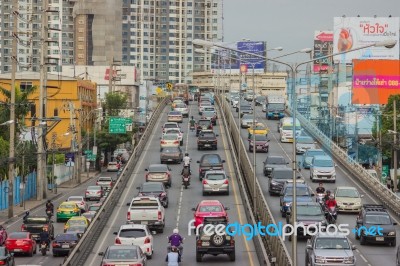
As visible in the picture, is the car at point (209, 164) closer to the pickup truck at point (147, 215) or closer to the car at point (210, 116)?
the pickup truck at point (147, 215)

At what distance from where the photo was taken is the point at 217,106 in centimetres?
12925

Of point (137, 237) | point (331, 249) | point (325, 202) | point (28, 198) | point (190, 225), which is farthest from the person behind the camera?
point (28, 198)

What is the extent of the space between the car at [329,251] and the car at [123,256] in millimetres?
5686

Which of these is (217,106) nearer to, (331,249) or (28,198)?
(28,198)

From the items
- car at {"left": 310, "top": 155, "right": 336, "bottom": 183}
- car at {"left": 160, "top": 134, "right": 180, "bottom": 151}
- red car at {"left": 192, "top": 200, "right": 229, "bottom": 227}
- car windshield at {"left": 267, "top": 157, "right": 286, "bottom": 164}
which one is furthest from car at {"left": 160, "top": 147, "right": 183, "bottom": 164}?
red car at {"left": 192, "top": 200, "right": 229, "bottom": 227}

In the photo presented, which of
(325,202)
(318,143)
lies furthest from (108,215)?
(318,143)

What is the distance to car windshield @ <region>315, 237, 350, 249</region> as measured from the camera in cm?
3575

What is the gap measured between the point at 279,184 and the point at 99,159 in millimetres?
58165

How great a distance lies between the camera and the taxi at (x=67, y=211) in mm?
60906

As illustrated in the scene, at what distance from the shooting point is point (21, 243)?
44906 mm

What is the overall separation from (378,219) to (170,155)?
104 ft

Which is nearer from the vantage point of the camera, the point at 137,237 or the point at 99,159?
the point at 137,237

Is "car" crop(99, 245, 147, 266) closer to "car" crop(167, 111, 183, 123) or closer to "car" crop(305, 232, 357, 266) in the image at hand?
"car" crop(305, 232, 357, 266)

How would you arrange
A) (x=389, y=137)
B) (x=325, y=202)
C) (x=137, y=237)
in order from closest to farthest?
(x=137, y=237) → (x=325, y=202) → (x=389, y=137)
